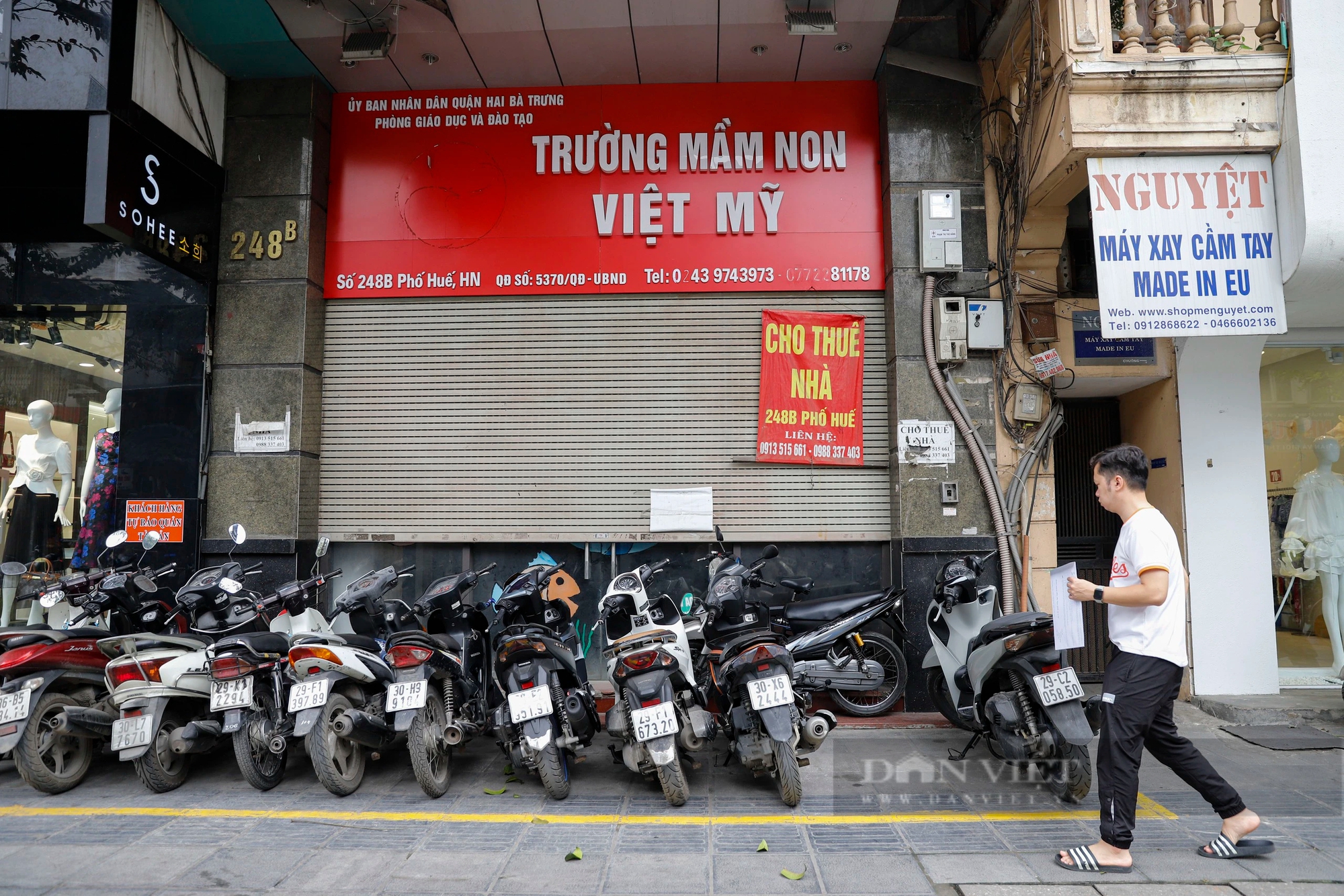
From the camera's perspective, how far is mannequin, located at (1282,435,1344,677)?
23.8 ft

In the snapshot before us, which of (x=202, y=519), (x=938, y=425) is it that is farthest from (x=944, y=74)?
(x=202, y=519)

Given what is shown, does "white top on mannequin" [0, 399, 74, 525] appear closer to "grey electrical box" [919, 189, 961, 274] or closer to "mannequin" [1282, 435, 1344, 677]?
"grey electrical box" [919, 189, 961, 274]

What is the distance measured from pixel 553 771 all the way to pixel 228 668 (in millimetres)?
2144

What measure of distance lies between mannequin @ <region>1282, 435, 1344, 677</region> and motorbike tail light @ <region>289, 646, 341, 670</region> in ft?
26.8

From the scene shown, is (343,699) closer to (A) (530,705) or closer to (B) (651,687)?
(A) (530,705)

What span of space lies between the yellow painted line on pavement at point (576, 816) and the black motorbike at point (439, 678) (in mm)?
421

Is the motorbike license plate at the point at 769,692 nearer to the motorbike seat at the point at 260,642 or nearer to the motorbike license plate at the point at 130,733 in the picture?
the motorbike seat at the point at 260,642

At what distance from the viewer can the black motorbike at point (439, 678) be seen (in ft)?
16.1

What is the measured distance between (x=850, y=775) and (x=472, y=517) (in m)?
4.05

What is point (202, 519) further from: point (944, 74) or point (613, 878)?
point (944, 74)

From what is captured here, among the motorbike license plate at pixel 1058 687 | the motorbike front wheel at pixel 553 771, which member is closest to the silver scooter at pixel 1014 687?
the motorbike license plate at pixel 1058 687

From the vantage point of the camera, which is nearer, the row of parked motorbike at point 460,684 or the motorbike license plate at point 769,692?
the motorbike license plate at point 769,692

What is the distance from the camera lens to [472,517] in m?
7.52

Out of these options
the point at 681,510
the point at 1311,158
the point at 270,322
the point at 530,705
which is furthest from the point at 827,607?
the point at 270,322
